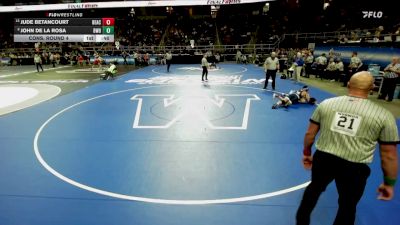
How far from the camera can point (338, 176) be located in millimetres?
3213

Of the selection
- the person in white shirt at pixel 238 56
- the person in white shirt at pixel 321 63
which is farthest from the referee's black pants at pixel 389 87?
the person in white shirt at pixel 238 56

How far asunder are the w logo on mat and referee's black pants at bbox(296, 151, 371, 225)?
200 inches

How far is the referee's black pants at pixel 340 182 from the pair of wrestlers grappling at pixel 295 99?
24.4ft

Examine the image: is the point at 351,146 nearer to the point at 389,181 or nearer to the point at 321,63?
the point at 389,181

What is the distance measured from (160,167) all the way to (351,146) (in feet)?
12.4

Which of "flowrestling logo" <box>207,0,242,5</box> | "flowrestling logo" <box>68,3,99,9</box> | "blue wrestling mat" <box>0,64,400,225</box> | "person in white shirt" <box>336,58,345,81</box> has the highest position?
"flowrestling logo" <box>207,0,242,5</box>

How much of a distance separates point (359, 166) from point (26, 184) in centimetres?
533

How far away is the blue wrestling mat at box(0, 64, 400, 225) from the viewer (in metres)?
4.33

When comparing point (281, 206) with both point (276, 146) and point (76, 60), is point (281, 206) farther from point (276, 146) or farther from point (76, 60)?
point (76, 60)

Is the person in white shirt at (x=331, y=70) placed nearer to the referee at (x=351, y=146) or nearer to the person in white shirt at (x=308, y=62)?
the person in white shirt at (x=308, y=62)

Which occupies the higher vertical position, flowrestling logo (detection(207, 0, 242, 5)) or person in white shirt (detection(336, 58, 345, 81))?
flowrestling logo (detection(207, 0, 242, 5))

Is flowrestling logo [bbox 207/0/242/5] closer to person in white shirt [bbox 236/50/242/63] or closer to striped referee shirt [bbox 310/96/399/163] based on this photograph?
person in white shirt [bbox 236/50/242/63]
